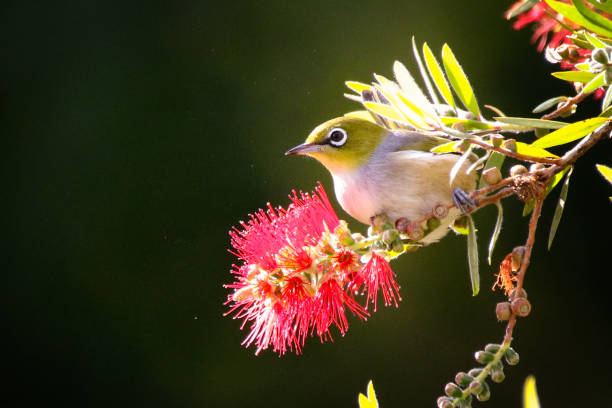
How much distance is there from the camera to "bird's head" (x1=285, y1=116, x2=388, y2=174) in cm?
143

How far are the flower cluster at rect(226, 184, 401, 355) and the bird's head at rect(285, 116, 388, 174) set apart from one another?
0.21 meters

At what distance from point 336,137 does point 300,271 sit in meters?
0.38

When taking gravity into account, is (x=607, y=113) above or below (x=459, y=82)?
below

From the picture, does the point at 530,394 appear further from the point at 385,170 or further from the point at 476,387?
the point at 385,170

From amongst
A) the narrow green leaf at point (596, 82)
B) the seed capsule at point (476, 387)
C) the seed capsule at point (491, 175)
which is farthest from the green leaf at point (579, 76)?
the seed capsule at point (476, 387)

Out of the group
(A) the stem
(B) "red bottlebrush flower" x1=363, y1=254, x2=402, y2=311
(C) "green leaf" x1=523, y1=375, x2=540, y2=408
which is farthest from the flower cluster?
(C) "green leaf" x1=523, y1=375, x2=540, y2=408

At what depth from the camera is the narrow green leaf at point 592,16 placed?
3.05 ft

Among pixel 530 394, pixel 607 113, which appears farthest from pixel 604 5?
pixel 530 394

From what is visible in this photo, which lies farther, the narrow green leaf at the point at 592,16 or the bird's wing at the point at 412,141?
the bird's wing at the point at 412,141

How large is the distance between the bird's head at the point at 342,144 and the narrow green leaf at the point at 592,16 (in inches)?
21.8

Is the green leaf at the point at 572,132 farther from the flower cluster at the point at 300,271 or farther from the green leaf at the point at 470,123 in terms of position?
the flower cluster at the point at 300,271

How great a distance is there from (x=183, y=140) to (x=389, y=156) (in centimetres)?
231

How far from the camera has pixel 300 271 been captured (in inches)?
44.5

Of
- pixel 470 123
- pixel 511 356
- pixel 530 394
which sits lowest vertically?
pixel 511 356
